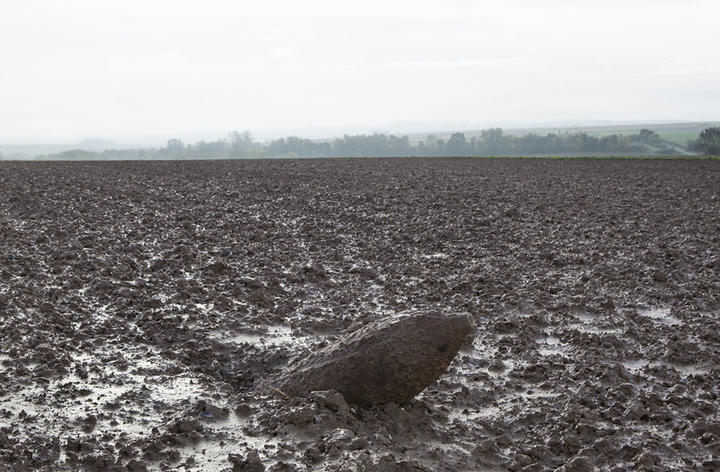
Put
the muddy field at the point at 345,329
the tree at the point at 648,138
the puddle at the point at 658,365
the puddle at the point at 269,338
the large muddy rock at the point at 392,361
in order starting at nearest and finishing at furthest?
1. the muddy field at the point at 345,329
2. the large muddy rock at the point at 392,361
3. the puddle at the point at 658,365
4. the puddle at the point at 269,338
5. the tree at the point at 648,138

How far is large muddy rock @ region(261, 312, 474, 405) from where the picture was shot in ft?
16.6

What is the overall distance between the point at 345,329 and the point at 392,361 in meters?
2.11

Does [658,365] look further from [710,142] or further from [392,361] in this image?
[710,142]

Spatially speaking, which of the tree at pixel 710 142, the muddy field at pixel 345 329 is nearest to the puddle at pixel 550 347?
the muddy field at pixel 345 329

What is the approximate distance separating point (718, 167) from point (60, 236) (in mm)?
22968

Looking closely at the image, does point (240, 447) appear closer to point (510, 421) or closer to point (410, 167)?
point (510, 421)

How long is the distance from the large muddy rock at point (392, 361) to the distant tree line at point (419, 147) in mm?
42300

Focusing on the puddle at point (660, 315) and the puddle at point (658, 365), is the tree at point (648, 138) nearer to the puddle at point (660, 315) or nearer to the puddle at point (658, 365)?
the puddle at point (660, 315)

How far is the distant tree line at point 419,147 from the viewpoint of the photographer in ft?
168

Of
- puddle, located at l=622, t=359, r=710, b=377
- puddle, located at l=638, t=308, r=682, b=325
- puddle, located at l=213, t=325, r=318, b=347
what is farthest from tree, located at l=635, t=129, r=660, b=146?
puddle, located at l=213, t=325, r=318, b=347

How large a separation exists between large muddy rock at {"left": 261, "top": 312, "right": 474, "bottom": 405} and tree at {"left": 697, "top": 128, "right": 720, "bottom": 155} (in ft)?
120

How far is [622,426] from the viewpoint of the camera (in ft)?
16.5

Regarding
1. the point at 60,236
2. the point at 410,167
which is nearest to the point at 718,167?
the point at 410,167

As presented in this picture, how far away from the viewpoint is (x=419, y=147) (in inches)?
2985
